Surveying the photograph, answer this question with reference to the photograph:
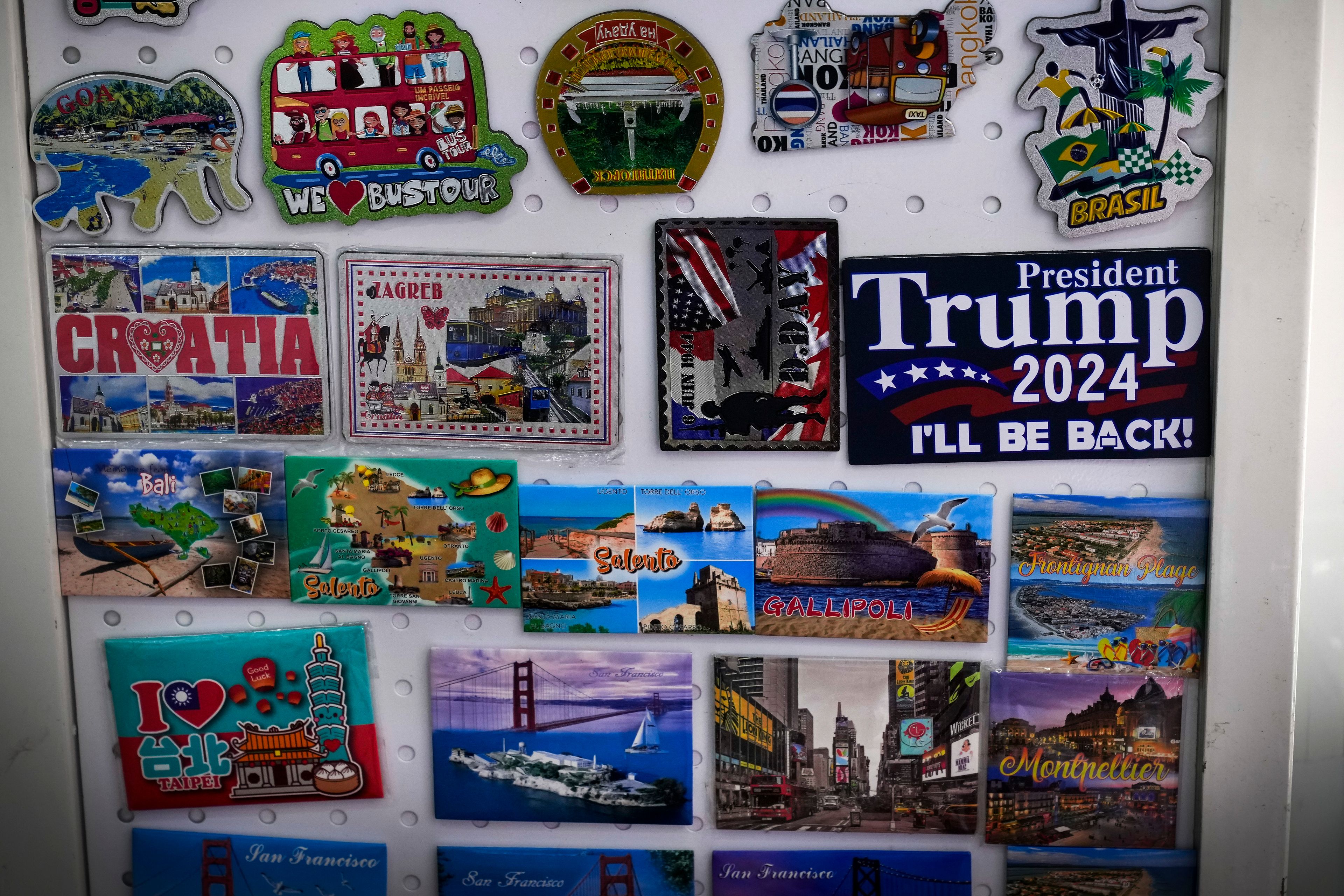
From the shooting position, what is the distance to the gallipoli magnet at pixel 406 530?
1.09 metres

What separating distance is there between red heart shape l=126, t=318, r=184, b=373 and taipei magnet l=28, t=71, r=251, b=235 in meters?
0.12

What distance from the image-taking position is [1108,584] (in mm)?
1067

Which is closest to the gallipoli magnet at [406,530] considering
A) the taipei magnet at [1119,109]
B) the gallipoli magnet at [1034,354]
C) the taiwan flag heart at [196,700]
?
the taiwan flag heart at [196,700]

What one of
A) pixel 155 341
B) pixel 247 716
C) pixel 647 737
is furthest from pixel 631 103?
pixel 247 716

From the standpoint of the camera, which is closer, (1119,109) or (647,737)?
(1119,109)

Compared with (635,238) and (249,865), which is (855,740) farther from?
(249,865)

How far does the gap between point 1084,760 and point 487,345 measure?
89cm

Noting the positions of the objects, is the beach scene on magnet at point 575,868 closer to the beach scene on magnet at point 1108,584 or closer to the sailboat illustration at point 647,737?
the sailboat illustration at point 647,737

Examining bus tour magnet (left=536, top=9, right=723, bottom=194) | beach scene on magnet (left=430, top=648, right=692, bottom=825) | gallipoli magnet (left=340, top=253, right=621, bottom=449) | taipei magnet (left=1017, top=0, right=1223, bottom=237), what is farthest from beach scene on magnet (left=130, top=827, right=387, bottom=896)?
taipei magnet (left=1017, top=0, right=1223, bottom=237)

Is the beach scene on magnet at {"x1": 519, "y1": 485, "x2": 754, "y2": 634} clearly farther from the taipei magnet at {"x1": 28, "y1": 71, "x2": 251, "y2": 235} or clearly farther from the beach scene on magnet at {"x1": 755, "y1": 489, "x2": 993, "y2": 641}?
the taipei magnet at {"x1": 28, "y1": 71, "x2": 251, "y2": 235}

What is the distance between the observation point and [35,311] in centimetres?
110

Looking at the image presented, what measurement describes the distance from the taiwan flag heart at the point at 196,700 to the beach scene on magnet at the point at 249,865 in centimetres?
16

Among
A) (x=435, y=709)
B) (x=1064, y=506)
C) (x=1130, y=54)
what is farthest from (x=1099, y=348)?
(x=435, y=709)

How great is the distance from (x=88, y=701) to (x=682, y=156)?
1.03 metres
